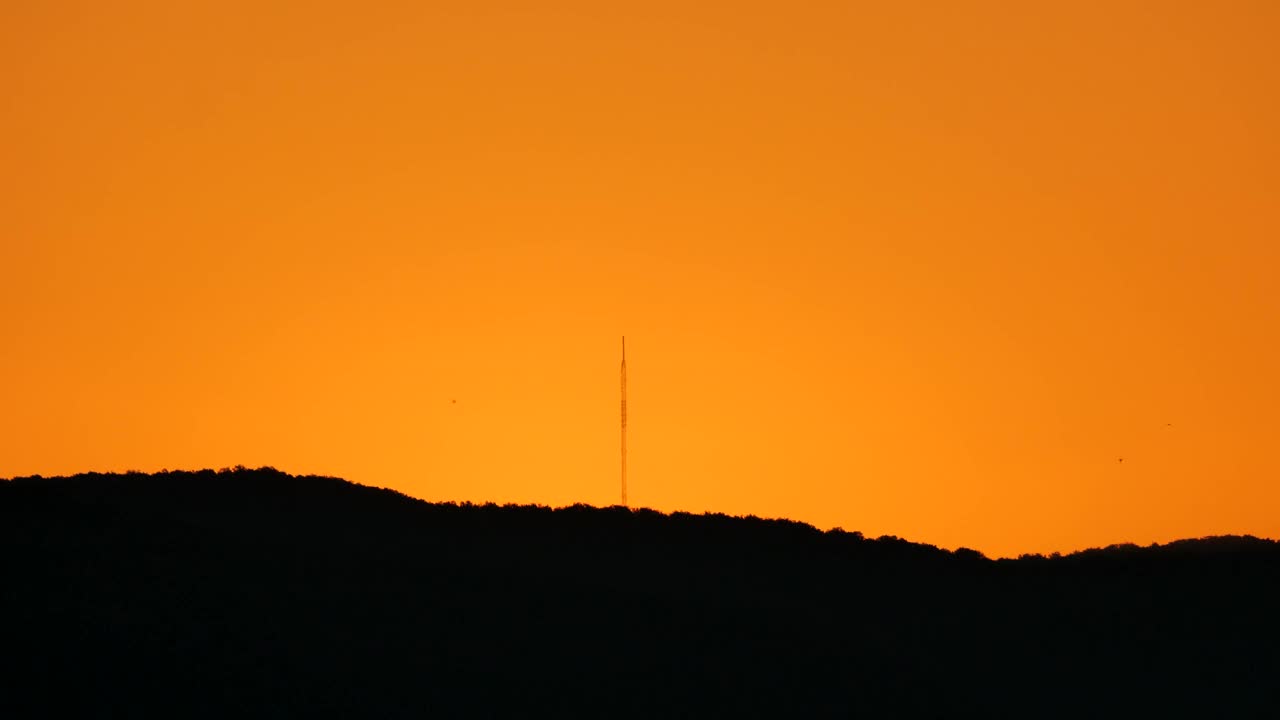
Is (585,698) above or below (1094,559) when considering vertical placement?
below

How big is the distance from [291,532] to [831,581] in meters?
11.5

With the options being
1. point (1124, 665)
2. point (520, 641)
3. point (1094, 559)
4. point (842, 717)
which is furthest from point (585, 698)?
point (1094, 559)

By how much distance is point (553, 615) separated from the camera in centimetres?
3953

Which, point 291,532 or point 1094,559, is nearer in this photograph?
point 291,532

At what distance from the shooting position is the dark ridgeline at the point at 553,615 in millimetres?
35438

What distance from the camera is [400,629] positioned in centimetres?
3775

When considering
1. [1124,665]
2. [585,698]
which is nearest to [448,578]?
[585,698]

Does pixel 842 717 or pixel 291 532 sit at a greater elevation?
pixel 291 532

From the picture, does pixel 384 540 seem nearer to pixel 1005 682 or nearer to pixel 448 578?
pixel 448 578

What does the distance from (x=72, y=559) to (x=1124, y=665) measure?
21.1 m

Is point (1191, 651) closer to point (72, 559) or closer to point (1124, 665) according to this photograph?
point (1124, 665)

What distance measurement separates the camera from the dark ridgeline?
3544 cm

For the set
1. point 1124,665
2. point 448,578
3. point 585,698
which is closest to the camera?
point 585,698

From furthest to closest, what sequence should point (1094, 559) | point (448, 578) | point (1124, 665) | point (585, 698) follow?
point (1094, 559)
point (1124, 665)
point (448, 578)
point (585, 698)
